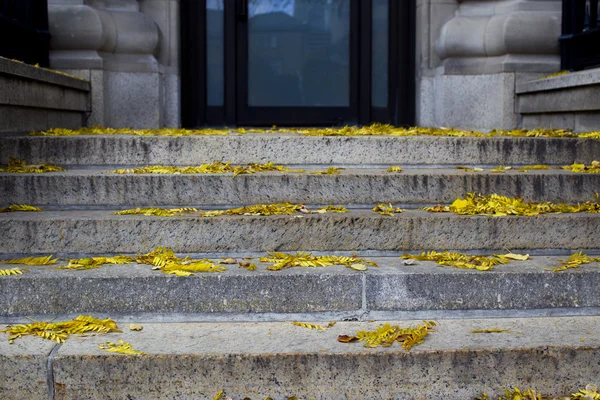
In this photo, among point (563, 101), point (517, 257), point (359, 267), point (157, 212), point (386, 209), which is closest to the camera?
point (359, 267)

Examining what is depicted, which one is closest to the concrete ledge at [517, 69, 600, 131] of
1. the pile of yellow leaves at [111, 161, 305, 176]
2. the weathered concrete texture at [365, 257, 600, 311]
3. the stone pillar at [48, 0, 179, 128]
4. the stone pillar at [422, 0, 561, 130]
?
the stone pillar at [422, 0, 561, 130]

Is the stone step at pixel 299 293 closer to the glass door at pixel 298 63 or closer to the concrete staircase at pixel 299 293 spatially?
the concrete staircase at pixel 299 293

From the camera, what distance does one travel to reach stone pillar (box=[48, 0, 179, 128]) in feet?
22.2

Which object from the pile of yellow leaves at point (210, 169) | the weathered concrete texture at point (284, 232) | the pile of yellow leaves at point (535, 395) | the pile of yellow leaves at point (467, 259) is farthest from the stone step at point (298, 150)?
the pile of yellow leaves at point (535, 395)

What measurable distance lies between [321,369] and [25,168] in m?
2.69

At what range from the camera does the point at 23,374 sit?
8.81 feet

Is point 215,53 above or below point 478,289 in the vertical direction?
above

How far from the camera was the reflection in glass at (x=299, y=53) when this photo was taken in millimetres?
8227

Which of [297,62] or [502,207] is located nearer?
[502,207]

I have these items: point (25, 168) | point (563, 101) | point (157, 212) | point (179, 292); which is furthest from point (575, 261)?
point (25, 168)

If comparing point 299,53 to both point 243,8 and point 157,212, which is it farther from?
point 157,212

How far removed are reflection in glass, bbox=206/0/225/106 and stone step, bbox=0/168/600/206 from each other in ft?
13.0

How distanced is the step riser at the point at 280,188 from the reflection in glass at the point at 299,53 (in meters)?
4.19

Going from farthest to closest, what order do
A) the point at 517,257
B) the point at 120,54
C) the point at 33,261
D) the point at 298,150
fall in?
the point at 120,54, the point at 298,150, the point at 517,257, the point at 33,261
